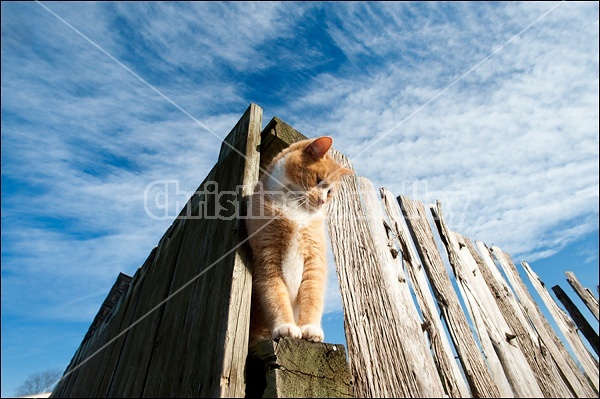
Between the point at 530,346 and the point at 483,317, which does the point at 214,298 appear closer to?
the point at 483,317

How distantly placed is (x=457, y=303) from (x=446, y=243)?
575 mm

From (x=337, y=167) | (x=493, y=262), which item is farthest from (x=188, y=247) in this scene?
(x=493, y=262)

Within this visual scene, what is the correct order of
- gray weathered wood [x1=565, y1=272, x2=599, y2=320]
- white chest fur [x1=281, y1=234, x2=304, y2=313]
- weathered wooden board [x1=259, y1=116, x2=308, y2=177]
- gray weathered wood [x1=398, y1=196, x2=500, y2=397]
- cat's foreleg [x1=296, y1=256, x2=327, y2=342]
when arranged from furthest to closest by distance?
gray weathered wood [x1=565, y1=272, x2=599, y2=320], weathered wooden board [x1=259, y1=116, x2=308, y2=177], white chest fur [x1=281, y1=234, x2=304, y2=313], cat's foreleg [x1=296, y1=256, x2=327, y2=342], gray weathered wood [x1=398, y1=196, x2=500, y2=397]

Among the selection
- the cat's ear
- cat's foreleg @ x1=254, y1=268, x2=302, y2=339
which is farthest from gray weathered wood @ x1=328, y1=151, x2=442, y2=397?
the cat's ear

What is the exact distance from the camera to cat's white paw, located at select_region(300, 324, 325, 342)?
5.16ft

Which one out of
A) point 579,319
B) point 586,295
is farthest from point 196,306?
point 586,295

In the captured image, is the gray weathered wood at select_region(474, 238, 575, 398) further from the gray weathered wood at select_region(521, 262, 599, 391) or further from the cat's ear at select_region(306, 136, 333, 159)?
the cat's ear at select_region(306, 136, 333, 159)

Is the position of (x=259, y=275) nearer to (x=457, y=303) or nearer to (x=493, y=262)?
(x=457, y=303)

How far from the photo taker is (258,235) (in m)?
1.88

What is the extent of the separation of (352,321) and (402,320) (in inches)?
9.7

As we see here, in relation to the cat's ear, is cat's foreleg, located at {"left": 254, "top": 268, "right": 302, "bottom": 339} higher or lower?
lower

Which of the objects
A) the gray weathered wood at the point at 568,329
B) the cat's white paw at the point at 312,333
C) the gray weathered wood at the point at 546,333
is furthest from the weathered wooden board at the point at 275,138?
the gray weathered wood at the point at 568,329

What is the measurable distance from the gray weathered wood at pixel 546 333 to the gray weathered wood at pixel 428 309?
2.98 ft

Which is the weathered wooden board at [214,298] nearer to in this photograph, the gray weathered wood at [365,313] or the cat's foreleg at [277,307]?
the cat's foreleg at [277,307]
